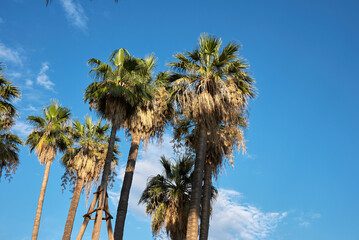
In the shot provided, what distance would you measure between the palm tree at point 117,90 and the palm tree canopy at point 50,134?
28.5 ft

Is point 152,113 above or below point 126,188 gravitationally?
above

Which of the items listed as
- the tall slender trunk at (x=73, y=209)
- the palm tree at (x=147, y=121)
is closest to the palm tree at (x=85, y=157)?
the tall slender trunk at (x=73, y=209)

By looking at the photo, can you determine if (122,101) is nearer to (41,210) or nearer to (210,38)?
(210,38)

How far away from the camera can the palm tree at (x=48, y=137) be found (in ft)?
84.6

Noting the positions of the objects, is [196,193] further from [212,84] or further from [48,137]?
[48,137]

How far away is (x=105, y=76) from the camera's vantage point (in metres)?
19.3

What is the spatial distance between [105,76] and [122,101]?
1765 mm

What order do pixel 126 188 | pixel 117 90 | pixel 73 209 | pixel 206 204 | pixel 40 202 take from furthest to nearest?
pixel 73 209 < pixel 40 202 < pixel 206 204 < pixel 126 188 < pixel 117 90

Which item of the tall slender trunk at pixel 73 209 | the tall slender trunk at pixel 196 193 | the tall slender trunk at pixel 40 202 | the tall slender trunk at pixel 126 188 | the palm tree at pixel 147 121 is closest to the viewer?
the tall slender trunk at pixel 196 193

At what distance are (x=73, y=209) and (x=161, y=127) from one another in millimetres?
→ 9221

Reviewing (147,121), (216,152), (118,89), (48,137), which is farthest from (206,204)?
(48,137)

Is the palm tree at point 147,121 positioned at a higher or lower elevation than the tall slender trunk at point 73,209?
higher

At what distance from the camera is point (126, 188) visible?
21.1 meters

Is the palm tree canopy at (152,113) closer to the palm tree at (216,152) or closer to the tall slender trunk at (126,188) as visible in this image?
the tall slender trunk at (126,188)
